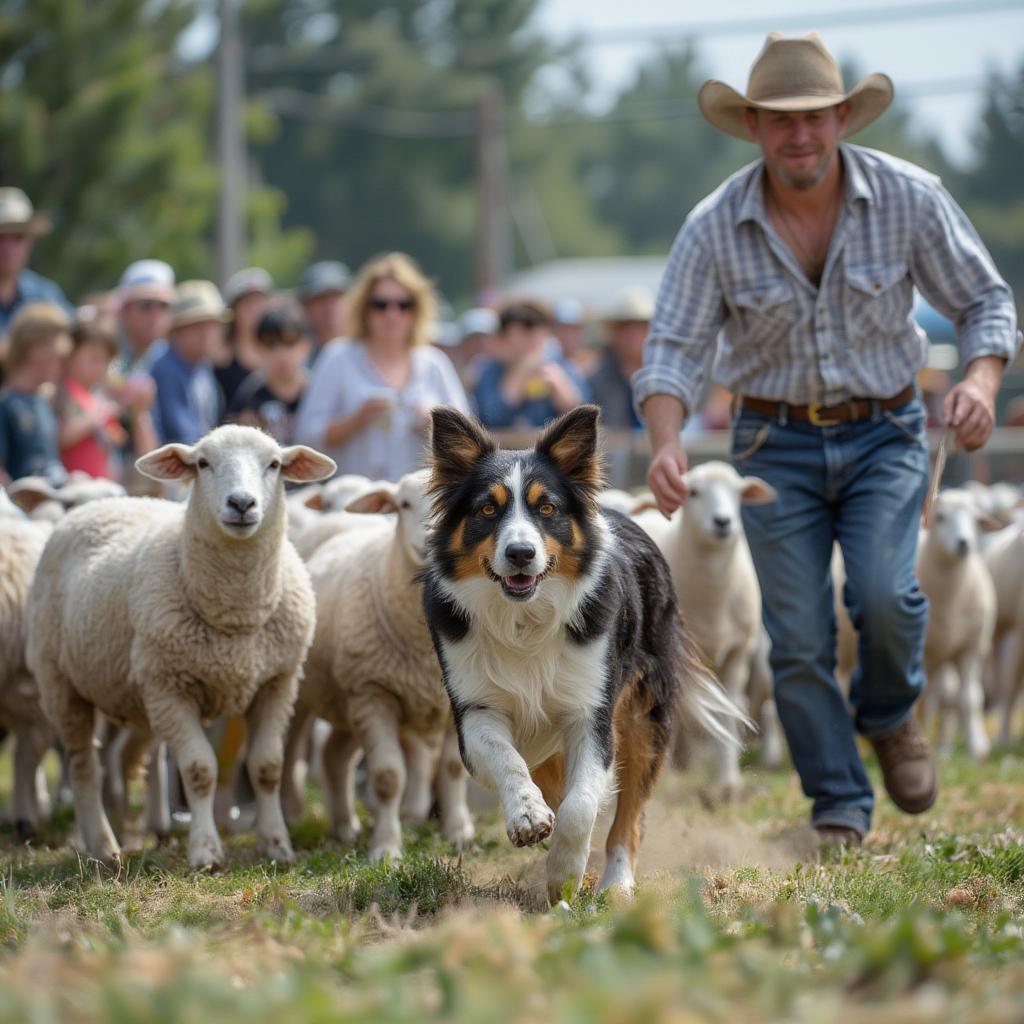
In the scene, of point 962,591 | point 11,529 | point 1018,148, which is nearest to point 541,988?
point 11,529

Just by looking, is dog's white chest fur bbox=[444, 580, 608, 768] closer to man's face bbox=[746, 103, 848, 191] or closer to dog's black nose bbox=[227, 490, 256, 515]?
dog's black nose bbox=[227, 490, 256, 515]

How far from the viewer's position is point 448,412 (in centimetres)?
530

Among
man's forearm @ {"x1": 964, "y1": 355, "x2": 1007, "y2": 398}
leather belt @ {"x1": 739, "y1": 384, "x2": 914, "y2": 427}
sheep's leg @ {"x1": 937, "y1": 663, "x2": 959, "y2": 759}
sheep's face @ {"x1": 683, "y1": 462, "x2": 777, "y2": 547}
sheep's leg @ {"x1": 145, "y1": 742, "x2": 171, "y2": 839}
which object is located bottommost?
sheep's leg @ {"x1": 937, "y1": 663, "x2": 959, "y2": 759}

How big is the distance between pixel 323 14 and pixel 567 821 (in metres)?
51.5

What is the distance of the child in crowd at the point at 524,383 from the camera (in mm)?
11094

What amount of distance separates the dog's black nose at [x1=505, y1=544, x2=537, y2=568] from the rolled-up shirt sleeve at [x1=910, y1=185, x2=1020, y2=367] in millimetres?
2198

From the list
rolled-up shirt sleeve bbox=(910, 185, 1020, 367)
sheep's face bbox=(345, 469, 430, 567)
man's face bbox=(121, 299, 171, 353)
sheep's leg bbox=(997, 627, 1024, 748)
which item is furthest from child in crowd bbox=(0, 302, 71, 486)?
sheep's leg bbox=(997, 627, 1024, 748)

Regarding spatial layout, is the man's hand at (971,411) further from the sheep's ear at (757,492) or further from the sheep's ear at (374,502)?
the sheep's ear at (374,502)

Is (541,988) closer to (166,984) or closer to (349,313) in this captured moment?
(166,984)

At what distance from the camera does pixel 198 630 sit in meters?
6.21

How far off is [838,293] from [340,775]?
3.07 metres

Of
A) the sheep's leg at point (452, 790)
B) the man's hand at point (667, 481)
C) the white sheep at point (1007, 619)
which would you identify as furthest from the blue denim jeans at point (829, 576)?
the white sheep at point (1007, 619)

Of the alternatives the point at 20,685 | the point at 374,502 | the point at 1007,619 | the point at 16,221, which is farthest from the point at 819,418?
the point at 16,221

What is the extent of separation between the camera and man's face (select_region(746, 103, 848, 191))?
6.17 m
